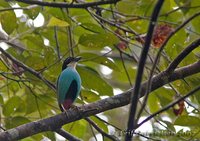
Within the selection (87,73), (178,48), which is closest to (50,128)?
(87,73)

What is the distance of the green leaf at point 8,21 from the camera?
3.65m

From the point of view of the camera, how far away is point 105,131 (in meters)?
3.71

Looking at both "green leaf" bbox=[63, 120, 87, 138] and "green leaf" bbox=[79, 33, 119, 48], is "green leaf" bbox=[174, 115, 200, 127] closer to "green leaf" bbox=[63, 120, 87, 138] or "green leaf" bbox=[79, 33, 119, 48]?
"green leaf" bbox=[79, 33, 119, 48]

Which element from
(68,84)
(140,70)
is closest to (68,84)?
(68,84)

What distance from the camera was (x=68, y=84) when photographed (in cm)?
390

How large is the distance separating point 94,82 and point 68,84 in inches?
16.8

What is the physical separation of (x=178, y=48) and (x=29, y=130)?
1073 mm

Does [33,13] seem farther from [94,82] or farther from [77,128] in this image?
[77,128]

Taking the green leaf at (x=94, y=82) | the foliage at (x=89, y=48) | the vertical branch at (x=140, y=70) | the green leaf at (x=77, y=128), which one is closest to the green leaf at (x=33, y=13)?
the foliage at (x=89, y=48)

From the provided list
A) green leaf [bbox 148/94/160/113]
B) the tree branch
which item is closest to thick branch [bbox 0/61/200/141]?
the tree branch

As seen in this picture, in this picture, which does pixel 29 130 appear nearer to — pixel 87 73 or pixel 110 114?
pixel 87 73

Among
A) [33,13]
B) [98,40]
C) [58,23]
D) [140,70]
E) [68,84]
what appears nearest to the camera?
[140,70]

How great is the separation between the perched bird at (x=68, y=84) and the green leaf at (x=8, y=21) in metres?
0.46

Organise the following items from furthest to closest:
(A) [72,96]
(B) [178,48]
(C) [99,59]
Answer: (A) [72,96]
(C) [99,59]
(B) [178,48]
